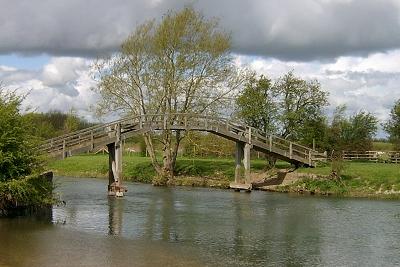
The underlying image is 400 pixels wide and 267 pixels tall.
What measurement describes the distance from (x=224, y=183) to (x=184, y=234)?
86.3 feet

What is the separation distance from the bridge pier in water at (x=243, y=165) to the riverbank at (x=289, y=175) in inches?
76.2

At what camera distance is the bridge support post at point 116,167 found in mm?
39062

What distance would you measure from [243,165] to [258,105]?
8882 mm

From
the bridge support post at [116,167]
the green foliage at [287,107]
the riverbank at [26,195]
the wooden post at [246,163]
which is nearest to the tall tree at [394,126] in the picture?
the green foliage at [287,107]

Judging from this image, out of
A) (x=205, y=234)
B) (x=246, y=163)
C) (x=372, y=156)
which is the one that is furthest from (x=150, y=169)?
(x=205, y=234)

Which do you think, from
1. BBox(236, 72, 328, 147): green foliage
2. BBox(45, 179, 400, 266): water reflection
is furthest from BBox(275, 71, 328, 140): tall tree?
BBox(45, 179, 400, 266): water reflection

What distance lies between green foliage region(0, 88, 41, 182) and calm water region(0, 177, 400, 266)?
211 cm

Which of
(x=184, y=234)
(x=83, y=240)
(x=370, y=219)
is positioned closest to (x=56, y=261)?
(x=83, y=240)

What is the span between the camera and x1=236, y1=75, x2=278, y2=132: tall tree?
178 feet

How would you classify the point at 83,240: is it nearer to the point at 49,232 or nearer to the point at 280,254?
the point at 49,232

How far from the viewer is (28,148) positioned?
84.9 ft

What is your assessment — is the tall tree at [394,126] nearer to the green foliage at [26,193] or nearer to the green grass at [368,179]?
the green grass at [368,179]

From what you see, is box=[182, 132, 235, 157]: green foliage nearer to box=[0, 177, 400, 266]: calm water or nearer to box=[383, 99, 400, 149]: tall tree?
box=[0, 177, 400, 266]: calm water

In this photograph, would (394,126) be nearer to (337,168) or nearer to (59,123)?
(337,168)
